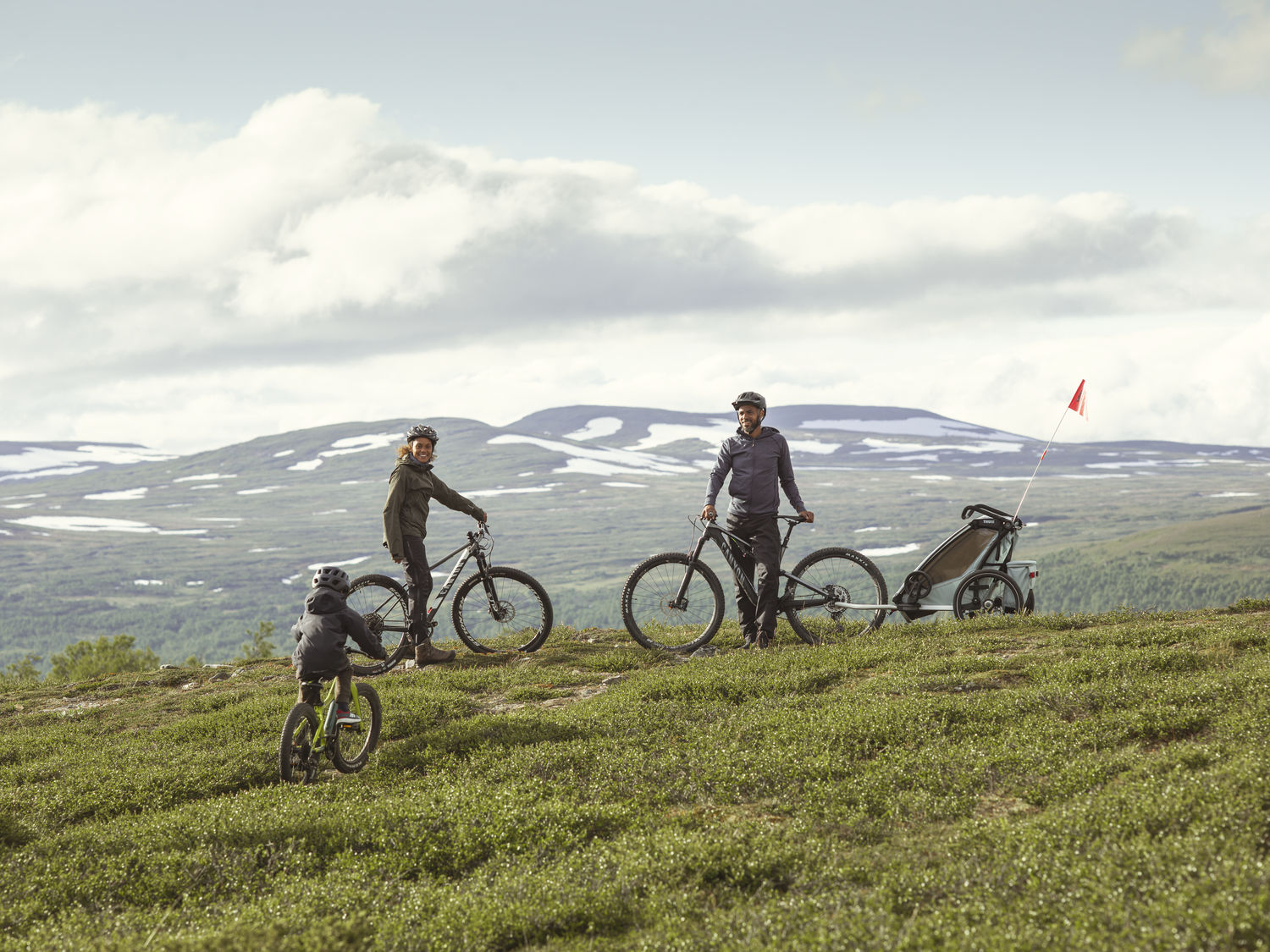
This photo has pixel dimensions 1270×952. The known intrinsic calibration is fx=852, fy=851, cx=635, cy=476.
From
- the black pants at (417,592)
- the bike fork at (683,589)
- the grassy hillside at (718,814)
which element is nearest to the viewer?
the grassy hillside at (718,814)

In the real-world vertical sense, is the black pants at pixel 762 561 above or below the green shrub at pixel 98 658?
above

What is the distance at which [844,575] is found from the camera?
49.8ft

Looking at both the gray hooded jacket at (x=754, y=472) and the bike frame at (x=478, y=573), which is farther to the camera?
the bike frame at (x=478, y=573)

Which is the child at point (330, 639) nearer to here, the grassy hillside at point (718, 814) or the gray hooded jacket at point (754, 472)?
the grassy hillside at point (718, 814)

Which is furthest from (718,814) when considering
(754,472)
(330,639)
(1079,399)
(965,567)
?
(1079,399)

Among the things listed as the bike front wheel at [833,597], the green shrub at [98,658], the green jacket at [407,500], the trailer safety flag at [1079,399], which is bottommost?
the green shrub at [98,658]

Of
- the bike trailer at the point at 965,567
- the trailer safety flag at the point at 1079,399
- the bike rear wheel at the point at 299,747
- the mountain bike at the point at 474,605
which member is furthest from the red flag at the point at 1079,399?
the bike rear wheel at the point at 299,747

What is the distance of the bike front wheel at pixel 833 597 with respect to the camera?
1463 cm

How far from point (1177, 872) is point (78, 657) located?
64.2 meters

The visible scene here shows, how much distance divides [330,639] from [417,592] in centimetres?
511

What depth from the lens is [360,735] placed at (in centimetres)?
1077

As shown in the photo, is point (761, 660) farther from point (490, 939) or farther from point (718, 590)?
point (490, 939)

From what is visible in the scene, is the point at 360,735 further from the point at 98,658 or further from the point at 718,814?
the point at 98,658

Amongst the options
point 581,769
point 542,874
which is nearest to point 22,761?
point 581,769
